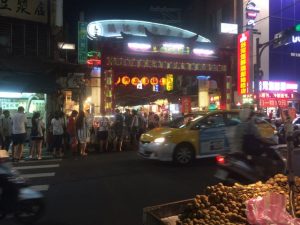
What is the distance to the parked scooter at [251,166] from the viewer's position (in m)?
6.98

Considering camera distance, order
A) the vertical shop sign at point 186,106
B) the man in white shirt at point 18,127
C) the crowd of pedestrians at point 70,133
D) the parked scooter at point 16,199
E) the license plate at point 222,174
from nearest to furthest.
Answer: the parked scooter at point 16,199
the license plate at point 222,174
the man in white shirt at point 18,127
the crowd of pedestrians at point 70,133
the vertical shop sign at point 186,106

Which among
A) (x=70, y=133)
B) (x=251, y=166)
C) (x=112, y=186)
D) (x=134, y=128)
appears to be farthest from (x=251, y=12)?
(x=251, y=166)

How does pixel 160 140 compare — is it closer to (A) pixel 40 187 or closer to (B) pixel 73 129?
(A) pixel 40 187

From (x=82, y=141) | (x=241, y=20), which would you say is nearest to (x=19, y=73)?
(x=82, y=141)

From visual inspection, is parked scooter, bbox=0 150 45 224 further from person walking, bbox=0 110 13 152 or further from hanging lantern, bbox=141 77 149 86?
hanging lantern, bbox=141 77 149 86

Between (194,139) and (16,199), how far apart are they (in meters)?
6.89

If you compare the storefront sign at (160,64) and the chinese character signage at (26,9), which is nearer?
the chinese character signage at (26,9)

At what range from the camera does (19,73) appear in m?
17.2

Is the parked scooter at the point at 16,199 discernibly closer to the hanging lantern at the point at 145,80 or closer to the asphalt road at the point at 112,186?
the asphalt road at the point at 112,186

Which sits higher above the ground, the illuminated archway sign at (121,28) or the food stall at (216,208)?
the illuminated archway sign at (121,28)

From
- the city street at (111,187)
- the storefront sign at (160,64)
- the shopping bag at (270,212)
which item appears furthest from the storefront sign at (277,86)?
the shopping bag at (270,212)

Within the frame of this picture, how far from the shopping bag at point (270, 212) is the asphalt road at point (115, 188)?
3.33 m

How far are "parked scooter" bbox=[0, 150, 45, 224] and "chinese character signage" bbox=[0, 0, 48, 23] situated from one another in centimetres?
1371

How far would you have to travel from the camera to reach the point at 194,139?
1194 centimetres
